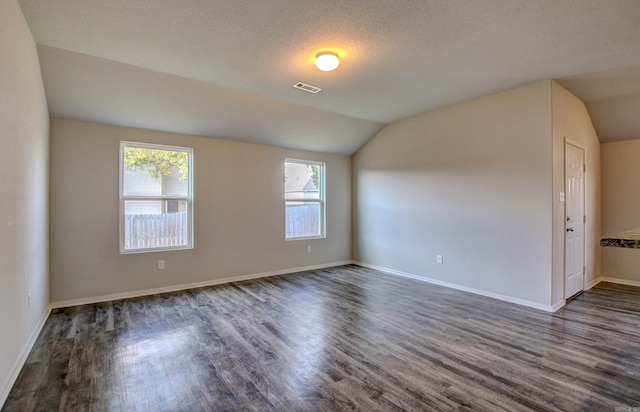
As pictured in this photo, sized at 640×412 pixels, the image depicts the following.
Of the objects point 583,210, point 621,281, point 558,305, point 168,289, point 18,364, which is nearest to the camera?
point 18,364

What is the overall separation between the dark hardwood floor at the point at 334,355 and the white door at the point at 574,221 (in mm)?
262

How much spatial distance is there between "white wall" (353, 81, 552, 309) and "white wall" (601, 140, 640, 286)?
2364 mm

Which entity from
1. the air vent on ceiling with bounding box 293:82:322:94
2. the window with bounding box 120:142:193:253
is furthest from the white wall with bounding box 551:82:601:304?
the window with bounding box 120:142:193:253

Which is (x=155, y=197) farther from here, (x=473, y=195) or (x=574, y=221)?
(x=574, y=221)

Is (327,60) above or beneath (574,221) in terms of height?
above

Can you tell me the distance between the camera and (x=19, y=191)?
231 cm

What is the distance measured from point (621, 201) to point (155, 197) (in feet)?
23.2

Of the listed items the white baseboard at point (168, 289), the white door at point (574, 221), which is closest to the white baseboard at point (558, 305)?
the white door at point (574, 221)

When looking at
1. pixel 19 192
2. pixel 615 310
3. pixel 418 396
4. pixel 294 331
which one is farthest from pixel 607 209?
pixel 19 192

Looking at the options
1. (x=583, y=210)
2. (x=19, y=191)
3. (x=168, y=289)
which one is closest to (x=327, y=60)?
(x=19, y=191)

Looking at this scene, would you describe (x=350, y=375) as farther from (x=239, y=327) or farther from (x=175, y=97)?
(x=175, y=97)

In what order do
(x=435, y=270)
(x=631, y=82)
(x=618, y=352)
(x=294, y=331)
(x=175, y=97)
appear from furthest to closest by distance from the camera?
(x=435, y=270) → (x=175, y=97) → (x=631, y=82) → (x=294, y=331) → (x=618, y=352)

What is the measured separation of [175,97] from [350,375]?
142 inches

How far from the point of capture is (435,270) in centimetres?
471
